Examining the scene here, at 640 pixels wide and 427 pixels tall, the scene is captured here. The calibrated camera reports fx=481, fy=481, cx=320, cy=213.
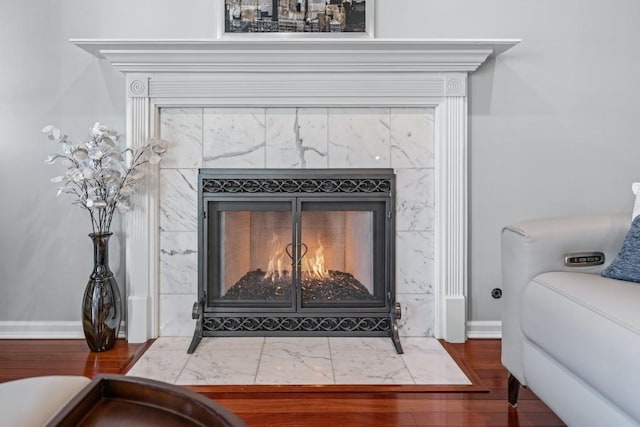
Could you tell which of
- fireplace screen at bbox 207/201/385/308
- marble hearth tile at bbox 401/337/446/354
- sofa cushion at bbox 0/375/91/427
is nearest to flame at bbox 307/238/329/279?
fireplace screen at bbox 207/201/385/308

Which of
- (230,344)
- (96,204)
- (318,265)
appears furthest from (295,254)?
(96,204)

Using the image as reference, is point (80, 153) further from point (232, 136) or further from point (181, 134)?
point (232, 136)

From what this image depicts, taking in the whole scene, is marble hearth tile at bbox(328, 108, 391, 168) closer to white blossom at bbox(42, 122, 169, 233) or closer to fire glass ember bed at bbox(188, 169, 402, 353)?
fire glass ember bed at bbox(188, 169, 402, 353)

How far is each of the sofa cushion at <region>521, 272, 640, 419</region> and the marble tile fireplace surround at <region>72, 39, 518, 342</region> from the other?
934mm

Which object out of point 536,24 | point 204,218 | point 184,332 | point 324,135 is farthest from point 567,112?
point 184,332

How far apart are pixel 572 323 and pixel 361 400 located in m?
0.86

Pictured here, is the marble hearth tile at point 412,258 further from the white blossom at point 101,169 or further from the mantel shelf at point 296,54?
the white blossom at point 101,169

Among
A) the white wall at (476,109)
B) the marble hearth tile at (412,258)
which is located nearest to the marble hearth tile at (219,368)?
the white wall at (476,109)

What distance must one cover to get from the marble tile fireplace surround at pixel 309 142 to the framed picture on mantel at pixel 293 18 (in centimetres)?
23

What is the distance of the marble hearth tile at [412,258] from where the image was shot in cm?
255

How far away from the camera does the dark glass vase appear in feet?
7.63

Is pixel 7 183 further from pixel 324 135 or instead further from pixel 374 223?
pixel 374 223

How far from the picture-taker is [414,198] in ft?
8.37

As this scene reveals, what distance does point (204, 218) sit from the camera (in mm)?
2488
